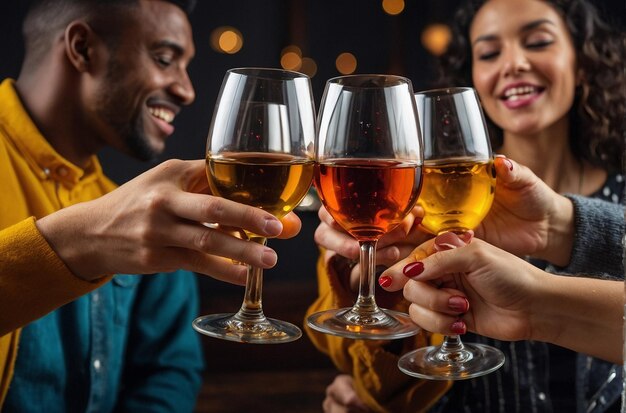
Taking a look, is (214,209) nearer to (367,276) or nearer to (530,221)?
(367,276)

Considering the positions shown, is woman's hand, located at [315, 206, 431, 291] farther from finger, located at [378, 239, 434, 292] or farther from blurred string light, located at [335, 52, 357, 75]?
blurred string light, located at [335, 52, 357, 75]

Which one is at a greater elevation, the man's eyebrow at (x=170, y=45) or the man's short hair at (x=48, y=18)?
the man's short hair at (x=48, y=18)

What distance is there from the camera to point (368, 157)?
2.08ft

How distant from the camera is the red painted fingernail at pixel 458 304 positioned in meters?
0.71

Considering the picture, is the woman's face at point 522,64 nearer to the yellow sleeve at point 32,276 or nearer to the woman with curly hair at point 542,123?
the woman with curly hair at point 542,123

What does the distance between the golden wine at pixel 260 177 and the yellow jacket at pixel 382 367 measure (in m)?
0.31

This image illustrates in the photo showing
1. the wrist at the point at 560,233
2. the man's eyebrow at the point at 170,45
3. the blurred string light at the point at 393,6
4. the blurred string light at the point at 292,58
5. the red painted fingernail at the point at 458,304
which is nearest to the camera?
the red painted fingernail at the point at 458,304

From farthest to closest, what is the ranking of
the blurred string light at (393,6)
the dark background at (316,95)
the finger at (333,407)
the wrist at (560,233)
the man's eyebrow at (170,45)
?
the blurred string light at (393,6) < the dark background at (316,95) < the man's eyebrow at (170,45) < the finger at (333,407) < the wrist at (560,233)

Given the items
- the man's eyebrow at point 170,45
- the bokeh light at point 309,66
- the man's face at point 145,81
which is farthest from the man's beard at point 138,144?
the bokeh light at point 309,66

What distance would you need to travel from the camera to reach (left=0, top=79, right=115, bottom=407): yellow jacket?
0.77 meters

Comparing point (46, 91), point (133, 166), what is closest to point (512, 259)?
point (46, 91)

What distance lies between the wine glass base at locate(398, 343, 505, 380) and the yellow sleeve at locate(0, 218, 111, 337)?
1.09ft

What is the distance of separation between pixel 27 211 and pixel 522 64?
1.03m

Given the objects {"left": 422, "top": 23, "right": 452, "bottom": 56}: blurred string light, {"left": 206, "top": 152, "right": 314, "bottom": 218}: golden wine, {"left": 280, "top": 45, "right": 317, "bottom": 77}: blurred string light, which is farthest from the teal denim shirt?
{"left": 422, "top": 23, "right": 452, "bottom": 56}: blurred string light
